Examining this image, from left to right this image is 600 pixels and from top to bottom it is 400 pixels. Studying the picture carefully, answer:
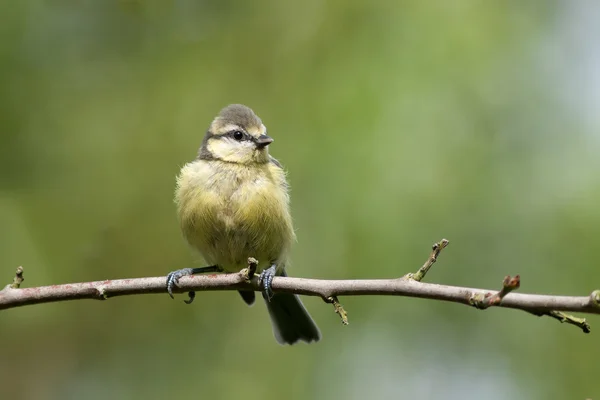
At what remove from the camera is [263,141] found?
226 inches

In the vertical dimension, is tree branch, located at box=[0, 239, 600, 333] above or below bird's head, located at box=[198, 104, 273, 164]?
below

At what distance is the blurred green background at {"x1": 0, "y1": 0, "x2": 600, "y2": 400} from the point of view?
672cm

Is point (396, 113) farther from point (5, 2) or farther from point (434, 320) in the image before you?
point (5, 2)

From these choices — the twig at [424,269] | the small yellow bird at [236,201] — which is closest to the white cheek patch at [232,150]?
the small yellow bird at [236,201]

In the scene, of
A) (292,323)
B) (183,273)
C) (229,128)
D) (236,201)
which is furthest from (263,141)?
(292,323)

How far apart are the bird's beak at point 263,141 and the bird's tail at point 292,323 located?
131 centimetres

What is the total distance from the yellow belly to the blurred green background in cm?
128

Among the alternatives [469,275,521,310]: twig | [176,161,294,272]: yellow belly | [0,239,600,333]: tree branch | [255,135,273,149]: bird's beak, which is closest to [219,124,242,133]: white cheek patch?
[255,135,273,149]: bird's beak

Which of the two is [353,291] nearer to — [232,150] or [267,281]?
[267,281]

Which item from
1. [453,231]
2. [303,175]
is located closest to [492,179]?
[453,231]

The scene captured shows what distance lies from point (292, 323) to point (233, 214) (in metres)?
1.31

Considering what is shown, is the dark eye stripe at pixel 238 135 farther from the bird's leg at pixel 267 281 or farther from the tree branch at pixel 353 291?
the tree branch at pixel 353 291

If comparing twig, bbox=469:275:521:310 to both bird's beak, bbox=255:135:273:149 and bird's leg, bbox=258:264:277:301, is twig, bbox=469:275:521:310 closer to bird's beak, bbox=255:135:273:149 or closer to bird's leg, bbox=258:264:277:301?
bird's leg, bbox=258:264:277:301

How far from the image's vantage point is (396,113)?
701cm
